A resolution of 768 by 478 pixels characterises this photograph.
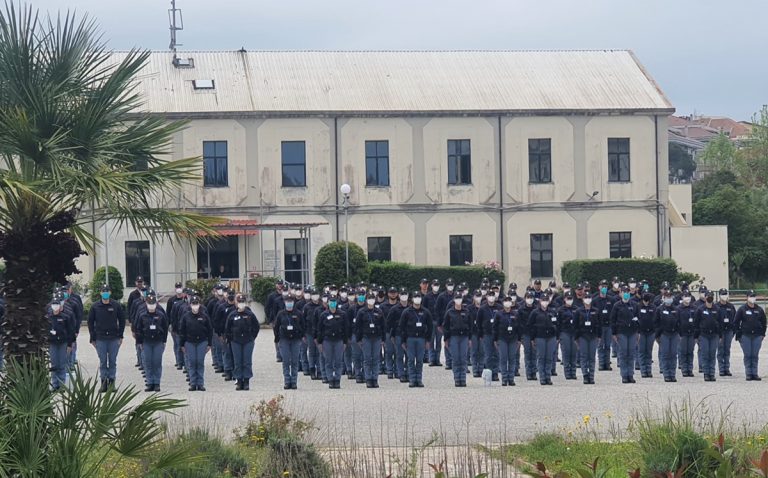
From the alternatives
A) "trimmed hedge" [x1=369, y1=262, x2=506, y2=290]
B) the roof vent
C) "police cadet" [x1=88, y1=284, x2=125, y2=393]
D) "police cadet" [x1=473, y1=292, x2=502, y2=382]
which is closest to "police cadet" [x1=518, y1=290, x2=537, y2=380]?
"police cadet" [x1=473, y1=292, x2=502, y2=382]

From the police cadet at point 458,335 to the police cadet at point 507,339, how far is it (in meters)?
0.58

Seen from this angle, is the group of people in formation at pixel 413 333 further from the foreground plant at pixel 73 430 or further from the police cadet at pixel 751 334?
the foreground plant at pixel 73 430

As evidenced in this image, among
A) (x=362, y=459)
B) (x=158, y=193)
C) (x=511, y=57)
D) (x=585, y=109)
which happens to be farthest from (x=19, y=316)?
(x=511, y=57)

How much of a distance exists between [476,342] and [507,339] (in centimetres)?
154

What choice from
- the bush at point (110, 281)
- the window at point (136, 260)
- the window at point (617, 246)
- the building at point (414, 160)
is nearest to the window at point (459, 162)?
the building at point (414, 160)

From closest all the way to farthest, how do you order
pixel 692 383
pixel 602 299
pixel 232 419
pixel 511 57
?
1. pixel 232 419
2. pixel 692 383
3. pixel 602 299
4. pixel 511 57

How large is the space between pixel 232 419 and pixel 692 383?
31.5 feet

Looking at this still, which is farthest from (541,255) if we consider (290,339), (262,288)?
(290,339)

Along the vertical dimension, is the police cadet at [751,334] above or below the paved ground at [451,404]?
above

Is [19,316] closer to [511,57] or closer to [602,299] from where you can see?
[602,299]

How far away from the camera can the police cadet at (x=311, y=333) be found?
23656 millimetres

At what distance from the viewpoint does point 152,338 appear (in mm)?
21641

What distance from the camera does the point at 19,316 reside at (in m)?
12.2

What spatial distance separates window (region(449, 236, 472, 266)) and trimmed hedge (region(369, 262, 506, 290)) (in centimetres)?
345
